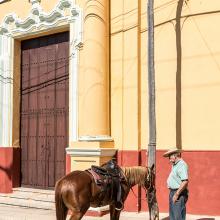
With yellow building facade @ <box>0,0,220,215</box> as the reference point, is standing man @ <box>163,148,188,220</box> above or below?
below

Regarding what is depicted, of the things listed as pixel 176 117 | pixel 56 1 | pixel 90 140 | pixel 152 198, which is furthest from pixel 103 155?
pixel 56 1

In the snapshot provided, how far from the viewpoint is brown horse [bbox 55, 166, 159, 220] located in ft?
24.7

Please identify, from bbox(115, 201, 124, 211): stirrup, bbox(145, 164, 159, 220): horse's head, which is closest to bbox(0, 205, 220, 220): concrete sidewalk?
bbox(145, 164, 159, 220): horse's head

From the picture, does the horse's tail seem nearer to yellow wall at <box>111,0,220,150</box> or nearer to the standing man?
the standing man

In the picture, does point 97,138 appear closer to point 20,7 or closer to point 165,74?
point 165,74

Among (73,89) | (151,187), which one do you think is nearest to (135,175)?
(151,187)

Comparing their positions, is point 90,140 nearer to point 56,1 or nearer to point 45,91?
point 45,91

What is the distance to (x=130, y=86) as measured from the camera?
37.6ft

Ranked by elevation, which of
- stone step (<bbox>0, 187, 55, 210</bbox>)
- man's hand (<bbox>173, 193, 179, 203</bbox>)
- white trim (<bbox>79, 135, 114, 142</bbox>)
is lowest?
stone step (<bbox>0, 187, 55, 210</bbox>)

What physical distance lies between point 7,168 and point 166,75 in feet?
18.0

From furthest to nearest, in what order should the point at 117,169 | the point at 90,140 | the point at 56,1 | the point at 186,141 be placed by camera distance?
the point at 56,1
the point at 90,140
the point at 186,141
the point at 117,169

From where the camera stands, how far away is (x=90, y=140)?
1138cm

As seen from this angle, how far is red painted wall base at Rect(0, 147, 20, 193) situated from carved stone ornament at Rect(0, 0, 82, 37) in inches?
131

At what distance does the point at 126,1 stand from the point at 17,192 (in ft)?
19.5
